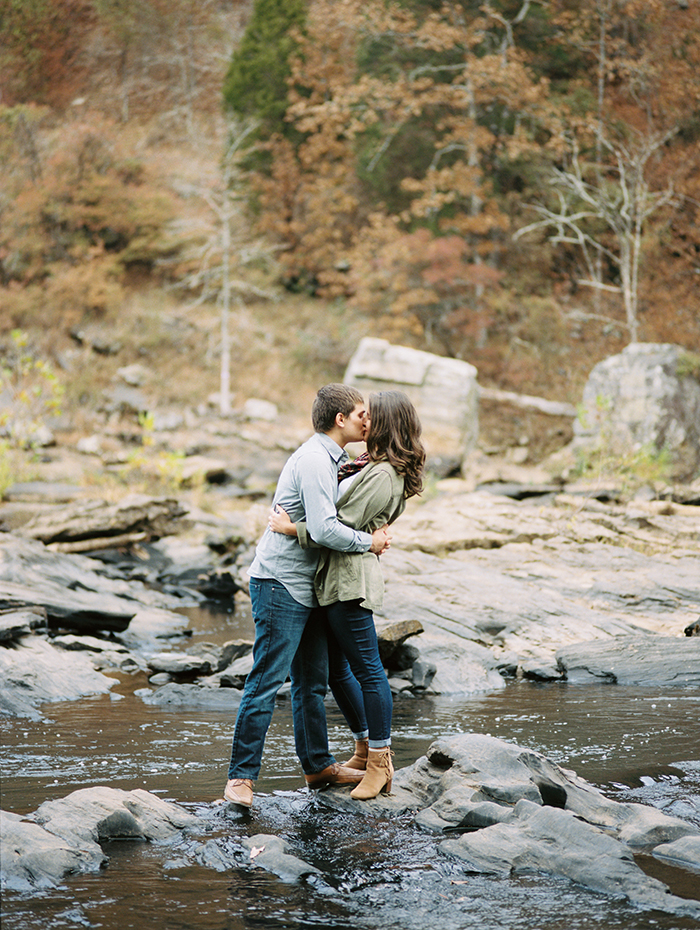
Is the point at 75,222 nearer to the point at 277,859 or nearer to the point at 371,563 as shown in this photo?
the point at 371,563

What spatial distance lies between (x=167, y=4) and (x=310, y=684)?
36.2m

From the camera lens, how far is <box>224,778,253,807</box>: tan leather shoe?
12.1 ft

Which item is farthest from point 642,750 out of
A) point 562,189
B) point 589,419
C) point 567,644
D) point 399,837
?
point 562,189

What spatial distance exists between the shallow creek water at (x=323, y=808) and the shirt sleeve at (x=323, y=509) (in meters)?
1.18

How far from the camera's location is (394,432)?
3.83 meters

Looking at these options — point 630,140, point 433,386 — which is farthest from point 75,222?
point 630,140

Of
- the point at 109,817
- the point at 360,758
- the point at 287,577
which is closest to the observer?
the point at 109,817

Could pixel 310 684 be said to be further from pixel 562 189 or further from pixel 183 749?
pixel 562 189

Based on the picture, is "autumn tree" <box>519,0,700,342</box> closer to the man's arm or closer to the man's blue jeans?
the man's arm

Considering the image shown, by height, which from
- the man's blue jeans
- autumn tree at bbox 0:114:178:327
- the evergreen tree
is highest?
the evergreen tree

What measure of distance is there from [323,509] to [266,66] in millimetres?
28151

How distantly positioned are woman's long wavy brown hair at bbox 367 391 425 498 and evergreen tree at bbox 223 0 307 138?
26.6m

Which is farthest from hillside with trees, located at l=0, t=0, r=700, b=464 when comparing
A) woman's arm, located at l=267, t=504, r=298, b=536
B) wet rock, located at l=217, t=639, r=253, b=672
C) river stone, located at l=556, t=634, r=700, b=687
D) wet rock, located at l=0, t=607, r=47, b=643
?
woman's arm, located at l=267, t=504, r=298, b=536

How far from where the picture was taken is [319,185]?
27.3 meters
